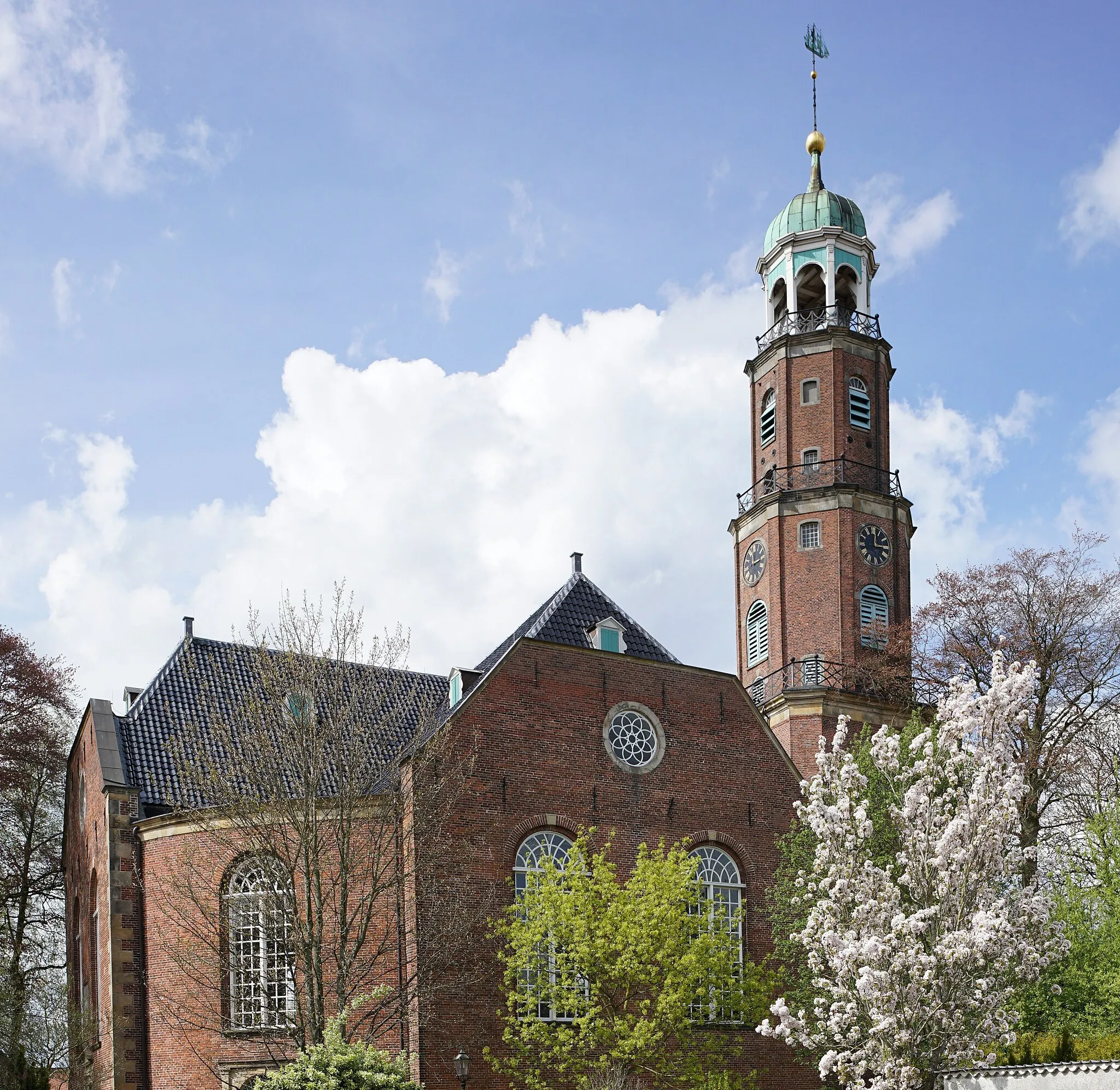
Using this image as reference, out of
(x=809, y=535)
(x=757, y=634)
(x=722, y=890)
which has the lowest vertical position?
(x=722, y=890)

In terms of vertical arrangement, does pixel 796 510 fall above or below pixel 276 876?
above

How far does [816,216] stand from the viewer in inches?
1901

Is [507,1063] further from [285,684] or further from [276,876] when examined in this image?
[285,684]

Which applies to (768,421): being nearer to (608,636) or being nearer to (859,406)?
(859,406)

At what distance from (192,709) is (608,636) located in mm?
10200

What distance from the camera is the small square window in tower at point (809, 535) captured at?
142 ft

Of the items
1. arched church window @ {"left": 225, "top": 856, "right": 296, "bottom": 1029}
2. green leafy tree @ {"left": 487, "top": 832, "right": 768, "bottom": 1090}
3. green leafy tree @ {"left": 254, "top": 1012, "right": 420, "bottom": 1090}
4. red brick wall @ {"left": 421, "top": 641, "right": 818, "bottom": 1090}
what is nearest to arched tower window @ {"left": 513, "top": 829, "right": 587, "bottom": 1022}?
green leafy tree @ {"left": 487, "top": 832, "right": 768, "bottom": 1090}

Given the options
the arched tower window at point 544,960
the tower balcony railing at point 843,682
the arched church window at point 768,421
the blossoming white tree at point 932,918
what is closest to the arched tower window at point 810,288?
the arched church window at point 768,421

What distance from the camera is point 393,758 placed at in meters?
28.9

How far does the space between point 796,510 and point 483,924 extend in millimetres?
20368

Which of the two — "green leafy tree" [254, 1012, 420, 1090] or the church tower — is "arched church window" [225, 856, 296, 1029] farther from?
the church tower

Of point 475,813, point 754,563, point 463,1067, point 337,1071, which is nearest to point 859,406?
point 754,563

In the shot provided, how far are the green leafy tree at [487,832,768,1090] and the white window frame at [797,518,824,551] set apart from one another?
17.6m

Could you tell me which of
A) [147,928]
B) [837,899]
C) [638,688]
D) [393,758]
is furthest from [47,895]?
[837,899]
